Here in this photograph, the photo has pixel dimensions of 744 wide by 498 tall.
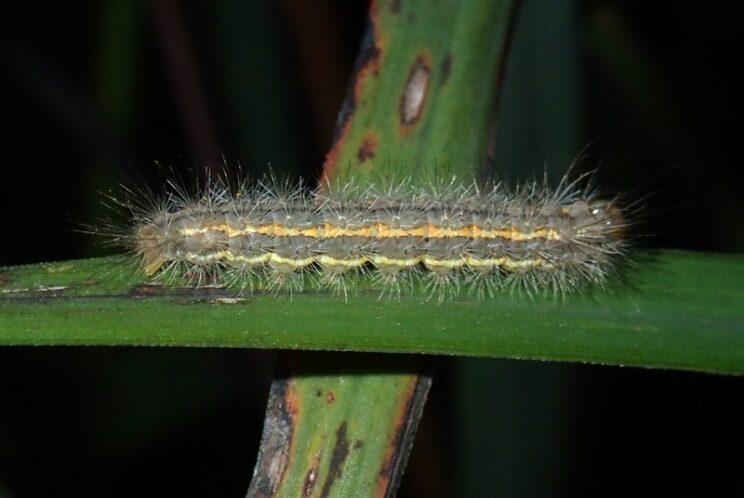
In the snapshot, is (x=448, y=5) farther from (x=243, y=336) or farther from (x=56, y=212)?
(x=56, y=212)

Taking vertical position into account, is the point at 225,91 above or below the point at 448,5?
below

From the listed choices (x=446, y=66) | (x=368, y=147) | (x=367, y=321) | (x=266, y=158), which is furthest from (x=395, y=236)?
(x=266, y=158)

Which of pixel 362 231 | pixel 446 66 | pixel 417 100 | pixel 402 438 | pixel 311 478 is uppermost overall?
pixel 446 66

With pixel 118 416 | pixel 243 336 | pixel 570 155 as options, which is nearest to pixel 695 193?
pixel 570 155

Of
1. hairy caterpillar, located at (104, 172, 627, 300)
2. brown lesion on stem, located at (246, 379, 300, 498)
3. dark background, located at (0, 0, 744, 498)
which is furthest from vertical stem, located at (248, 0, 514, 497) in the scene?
dark background, located at (0, 0, 744, 498)

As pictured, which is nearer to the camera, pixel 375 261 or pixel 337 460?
pixel 337 460

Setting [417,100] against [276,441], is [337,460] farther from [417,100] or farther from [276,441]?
[417,100]

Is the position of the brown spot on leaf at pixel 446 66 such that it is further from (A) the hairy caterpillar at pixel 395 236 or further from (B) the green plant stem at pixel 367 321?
(B) the green plant stem at pixel 367 321
